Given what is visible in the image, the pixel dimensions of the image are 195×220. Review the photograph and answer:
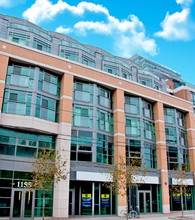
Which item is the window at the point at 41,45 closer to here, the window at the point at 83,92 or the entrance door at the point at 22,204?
the window at the point at 83,92

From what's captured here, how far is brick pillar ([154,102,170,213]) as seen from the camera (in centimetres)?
2889


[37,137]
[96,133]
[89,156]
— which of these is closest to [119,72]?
[96,133]

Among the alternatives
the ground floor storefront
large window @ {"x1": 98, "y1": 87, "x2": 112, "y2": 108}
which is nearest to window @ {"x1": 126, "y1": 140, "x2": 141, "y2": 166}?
the ground floor storefront

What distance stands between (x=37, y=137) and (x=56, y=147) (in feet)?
6.46

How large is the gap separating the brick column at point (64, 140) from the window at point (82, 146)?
101cm

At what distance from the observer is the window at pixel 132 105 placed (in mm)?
30391

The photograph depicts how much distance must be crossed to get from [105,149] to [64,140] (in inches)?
199

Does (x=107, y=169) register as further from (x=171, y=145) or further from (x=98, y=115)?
(x=171, y=145)

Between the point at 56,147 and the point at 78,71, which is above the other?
the point at 78,71

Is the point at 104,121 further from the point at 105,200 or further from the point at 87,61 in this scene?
the point at 87,61

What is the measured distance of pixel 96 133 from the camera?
2648 cm

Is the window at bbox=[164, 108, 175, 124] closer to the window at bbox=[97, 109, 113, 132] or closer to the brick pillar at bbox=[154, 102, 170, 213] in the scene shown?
the brick pillar at bbox=[154, 102, 170, 213]

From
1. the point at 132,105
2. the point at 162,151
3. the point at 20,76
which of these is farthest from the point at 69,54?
the point at 162,151

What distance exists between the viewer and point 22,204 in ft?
68.4
